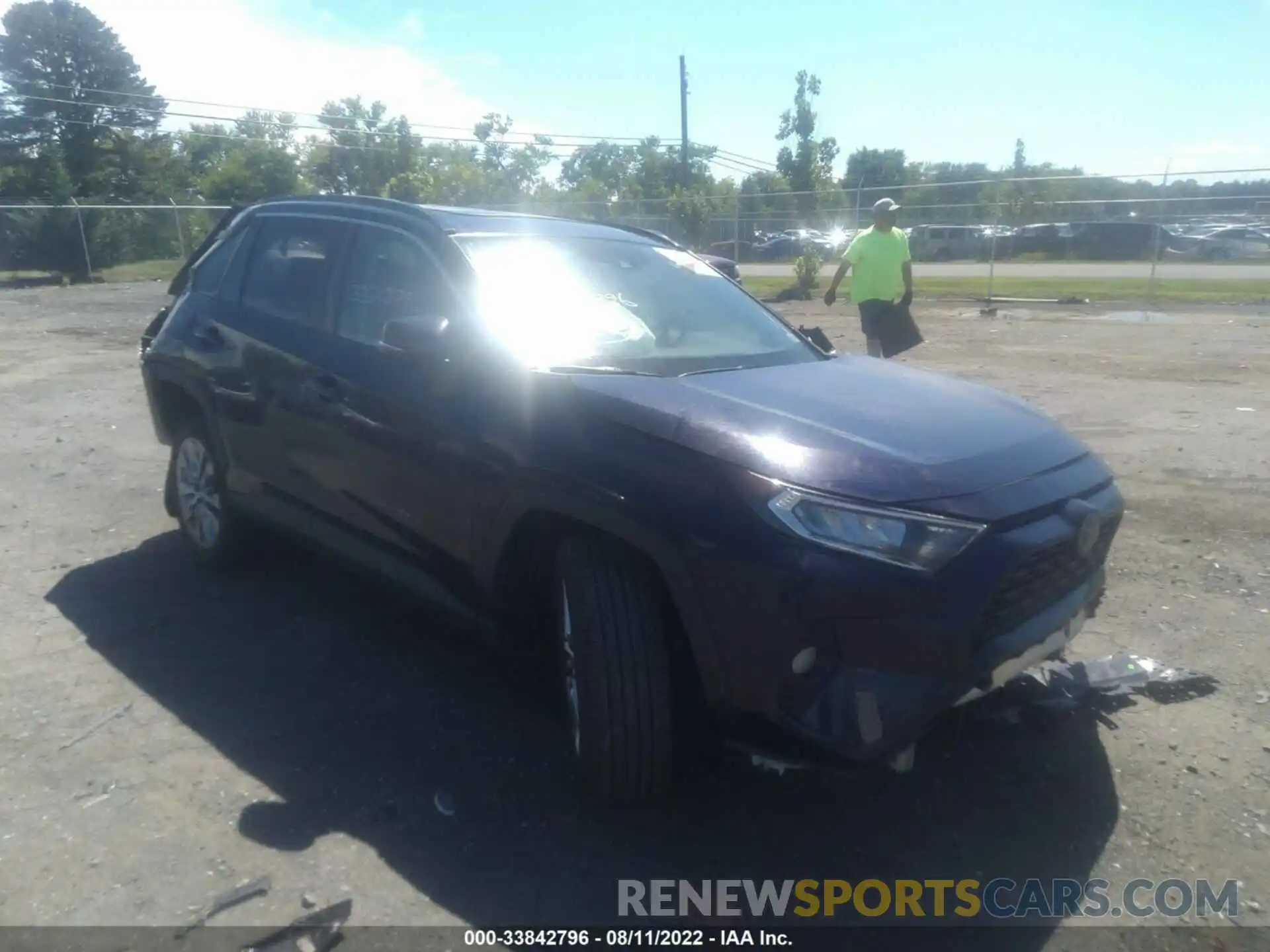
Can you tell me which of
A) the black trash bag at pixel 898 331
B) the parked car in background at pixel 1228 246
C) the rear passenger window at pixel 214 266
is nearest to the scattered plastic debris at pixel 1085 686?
the rear passenger window at pixel 214 266

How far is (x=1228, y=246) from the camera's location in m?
27.3

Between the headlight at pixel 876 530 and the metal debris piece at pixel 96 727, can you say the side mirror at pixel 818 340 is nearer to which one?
the headlight at pixel 876 530

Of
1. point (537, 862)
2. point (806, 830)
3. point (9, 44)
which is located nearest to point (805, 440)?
point (806, 830)

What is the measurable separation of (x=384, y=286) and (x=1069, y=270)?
2744 centimetres

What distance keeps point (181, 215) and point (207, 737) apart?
30.2 m

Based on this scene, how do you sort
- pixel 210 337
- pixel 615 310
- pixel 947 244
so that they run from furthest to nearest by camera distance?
1. pixel 947 244
2. pixel 210 337
3. pixel 615 310

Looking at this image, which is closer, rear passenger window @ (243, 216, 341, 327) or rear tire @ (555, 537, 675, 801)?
rear tire @ (555, 537, 675, 801)

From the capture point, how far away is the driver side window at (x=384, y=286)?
4.01 metres

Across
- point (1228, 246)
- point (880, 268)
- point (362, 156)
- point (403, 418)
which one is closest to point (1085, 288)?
point (1228, 246)

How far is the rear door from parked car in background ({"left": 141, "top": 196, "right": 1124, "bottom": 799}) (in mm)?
16

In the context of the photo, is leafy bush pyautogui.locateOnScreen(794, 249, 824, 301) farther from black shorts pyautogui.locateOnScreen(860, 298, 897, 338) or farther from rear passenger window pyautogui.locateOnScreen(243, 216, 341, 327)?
rear passenger window pyautogui.locateOnScreen(243, 216, 341, 327)

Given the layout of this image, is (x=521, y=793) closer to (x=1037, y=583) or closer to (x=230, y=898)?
(x=230, y=898)

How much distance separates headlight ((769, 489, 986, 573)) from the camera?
278cm

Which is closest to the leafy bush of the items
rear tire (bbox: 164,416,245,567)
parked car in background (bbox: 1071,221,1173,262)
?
parked car in background (bbox: 1071,221,1173,262)
